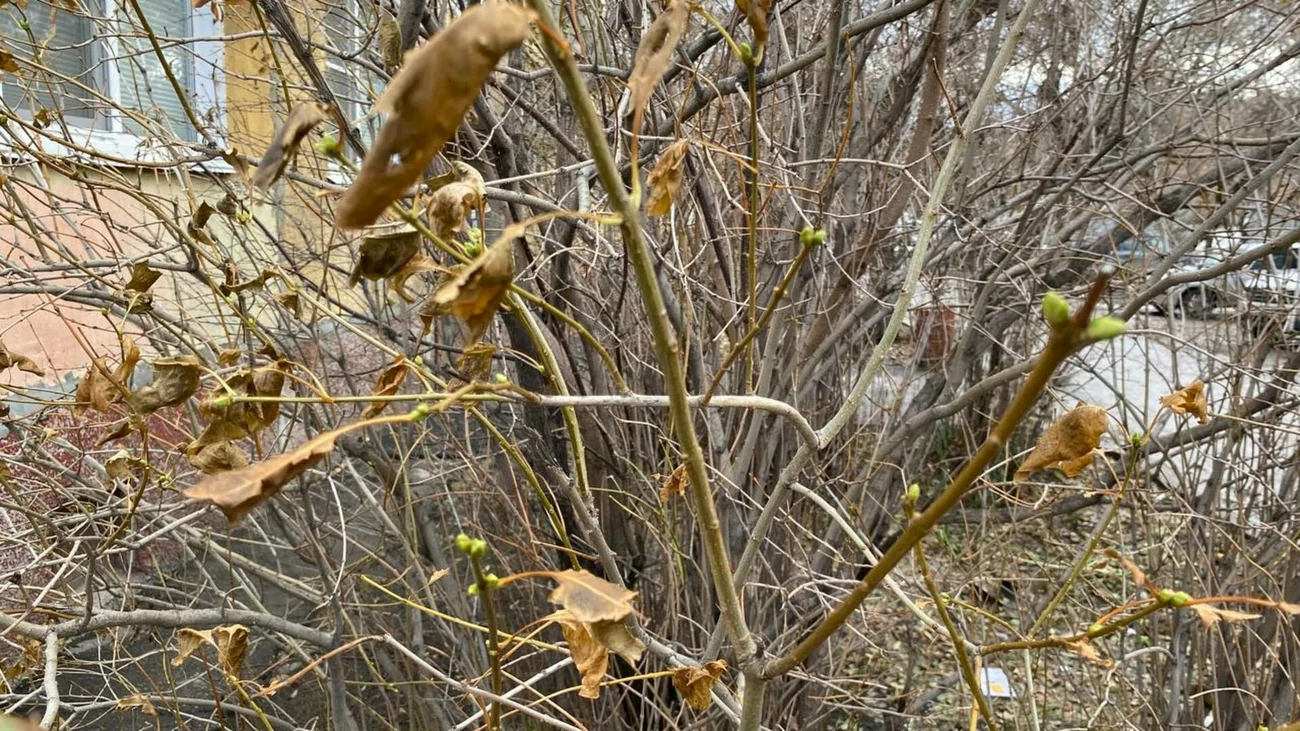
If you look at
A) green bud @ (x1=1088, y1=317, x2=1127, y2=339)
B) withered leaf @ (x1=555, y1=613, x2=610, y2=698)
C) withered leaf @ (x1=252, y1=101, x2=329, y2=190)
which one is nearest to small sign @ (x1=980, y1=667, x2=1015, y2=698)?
withered leaf @ (x1=555, y1=613, x2=610, y2=698)

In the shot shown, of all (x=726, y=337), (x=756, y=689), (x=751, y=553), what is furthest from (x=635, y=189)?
(x=726, y=337)

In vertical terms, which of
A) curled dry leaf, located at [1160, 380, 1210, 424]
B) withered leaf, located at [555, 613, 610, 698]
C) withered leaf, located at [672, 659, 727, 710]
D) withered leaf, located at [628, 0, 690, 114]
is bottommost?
withered leaf, located at [672, 659, 727, 710]

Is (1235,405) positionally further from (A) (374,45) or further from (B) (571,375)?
(A) (374,45)

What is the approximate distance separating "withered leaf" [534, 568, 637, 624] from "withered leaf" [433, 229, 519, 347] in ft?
0.84

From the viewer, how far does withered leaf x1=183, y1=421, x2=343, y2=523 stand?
0.64 m

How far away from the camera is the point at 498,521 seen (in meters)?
3.19

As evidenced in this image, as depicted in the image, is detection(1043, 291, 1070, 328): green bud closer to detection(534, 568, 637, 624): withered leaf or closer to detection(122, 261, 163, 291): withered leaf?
detection(534, 568, 637, 624): withered leaf

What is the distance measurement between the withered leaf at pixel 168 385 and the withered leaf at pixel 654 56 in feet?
2.52

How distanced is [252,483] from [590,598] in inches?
11.7

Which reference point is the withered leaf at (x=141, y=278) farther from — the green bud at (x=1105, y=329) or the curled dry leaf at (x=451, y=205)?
the green bud at (x=1105, y=329)

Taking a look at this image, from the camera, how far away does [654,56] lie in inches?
28.7

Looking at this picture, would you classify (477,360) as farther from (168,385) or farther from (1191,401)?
(1191,401)

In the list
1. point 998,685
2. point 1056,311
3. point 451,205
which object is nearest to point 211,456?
point 451,205

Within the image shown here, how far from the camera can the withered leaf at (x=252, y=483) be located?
0.64 meters
